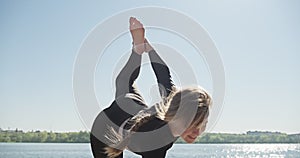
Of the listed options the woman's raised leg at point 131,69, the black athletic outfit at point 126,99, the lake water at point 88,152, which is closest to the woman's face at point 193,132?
the black athletic outfit at point 126,99

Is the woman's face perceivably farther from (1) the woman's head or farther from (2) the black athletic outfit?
(2) the black athletic outfit

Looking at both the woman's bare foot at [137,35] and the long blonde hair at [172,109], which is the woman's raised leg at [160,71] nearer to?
the woman's bare foot at [137,35]

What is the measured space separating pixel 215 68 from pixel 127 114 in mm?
586

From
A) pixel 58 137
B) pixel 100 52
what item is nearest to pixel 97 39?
pixel 100 52

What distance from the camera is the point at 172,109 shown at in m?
2.24

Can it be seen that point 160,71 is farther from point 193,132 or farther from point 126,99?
point 193,132

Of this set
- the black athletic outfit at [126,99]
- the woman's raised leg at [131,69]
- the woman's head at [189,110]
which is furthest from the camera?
the woman's raised leg at [131,69]

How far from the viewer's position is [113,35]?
2.37m

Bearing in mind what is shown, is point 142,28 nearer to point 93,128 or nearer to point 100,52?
point 100,52

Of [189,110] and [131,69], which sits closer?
[189,110]

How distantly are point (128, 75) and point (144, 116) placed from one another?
0.46 metres

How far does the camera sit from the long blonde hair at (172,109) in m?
2.20

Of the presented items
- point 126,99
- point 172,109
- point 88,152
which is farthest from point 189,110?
point 88,152

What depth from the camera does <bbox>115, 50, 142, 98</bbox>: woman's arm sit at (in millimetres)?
2736
